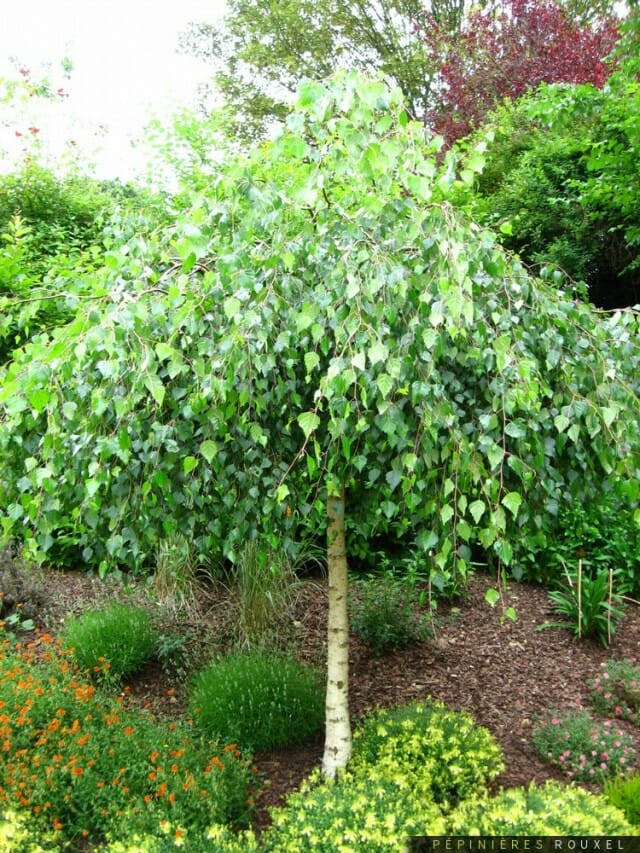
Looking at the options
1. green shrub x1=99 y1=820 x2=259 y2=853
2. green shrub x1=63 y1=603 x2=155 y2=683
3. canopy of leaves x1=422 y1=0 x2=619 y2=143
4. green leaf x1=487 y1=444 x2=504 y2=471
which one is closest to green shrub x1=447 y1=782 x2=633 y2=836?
green shrub x1=99 y1=820 x2=259 y2=853

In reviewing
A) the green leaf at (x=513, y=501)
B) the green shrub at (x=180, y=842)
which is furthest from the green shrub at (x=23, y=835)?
the green leaf at (x=513, y=501)

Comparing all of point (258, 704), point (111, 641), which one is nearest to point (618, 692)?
point (258, 704)

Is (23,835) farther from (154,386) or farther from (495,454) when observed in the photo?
(495,454)

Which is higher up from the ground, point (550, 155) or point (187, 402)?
point (550, 155)

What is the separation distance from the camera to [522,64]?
34.5 ft

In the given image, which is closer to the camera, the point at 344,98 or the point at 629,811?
the point at 344,98

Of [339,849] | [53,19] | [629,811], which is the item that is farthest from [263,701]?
[53,19]

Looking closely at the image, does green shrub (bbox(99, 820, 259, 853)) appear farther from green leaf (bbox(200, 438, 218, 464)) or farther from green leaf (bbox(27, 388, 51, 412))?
green leaf (bbox(27, 388, 51, 412))

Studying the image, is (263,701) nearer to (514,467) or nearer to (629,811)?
(629,811)

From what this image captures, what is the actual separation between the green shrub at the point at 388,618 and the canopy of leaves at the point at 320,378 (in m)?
→ 1.83

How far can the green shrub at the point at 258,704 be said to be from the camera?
3.24m

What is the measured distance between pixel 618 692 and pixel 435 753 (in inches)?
54.1

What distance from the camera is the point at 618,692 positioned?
3.72m

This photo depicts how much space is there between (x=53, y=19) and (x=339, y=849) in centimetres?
1491
